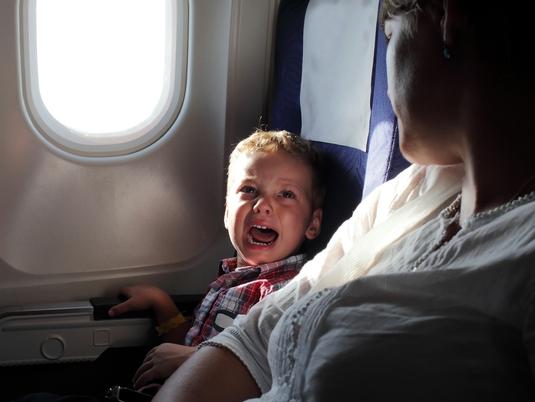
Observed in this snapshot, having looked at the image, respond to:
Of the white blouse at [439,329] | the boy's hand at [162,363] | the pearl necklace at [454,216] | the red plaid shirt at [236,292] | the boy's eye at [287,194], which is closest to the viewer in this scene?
the white blouse at [439,329]

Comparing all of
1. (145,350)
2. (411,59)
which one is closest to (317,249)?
(145,350)

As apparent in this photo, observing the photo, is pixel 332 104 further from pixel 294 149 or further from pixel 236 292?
pixel 236 292

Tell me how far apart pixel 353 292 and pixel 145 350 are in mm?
1284

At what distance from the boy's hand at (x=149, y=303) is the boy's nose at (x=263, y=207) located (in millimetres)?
410

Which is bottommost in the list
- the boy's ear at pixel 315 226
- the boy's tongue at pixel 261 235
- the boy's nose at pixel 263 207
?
the boy's tongue at pixel 261 235

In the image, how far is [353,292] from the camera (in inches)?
37.1

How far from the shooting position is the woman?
0.80 m

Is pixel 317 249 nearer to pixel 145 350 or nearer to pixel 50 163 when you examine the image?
pixel 145 350

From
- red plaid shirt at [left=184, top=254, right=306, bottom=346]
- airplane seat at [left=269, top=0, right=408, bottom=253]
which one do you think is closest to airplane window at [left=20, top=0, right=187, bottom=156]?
airplane seat at [left=269, top=0, right=408, bottom=253]

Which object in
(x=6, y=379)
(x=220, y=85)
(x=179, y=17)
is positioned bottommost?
(x=6, y=379)

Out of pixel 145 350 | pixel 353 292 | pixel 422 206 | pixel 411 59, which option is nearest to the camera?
pixel 353 292

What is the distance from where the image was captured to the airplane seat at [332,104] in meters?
1.54

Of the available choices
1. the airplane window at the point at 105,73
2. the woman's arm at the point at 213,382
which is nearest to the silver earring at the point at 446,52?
the woman's arm at the point at 213,382

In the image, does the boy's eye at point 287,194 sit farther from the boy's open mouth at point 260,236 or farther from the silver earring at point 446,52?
the silver earring at point 446,52
